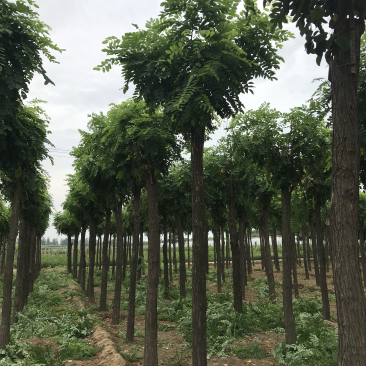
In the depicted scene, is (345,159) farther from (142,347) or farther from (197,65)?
(142,347)

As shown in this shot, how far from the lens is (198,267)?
6.30 meters

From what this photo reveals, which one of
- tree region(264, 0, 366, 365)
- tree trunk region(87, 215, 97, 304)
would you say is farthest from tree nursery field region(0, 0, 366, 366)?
tree trunk region(87, 215, 97, 304)

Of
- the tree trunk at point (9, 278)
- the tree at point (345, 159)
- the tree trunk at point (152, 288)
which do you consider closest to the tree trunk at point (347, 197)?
the tree at point (345, 159)

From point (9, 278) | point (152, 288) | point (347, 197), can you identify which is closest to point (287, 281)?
point (152, 288)

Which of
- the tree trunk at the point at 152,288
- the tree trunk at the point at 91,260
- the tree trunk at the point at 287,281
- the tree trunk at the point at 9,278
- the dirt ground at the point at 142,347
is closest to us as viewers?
the tree trunk at the point at 152,288

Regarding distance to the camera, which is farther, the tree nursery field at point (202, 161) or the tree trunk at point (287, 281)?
the tree trunk at point (287, 281)

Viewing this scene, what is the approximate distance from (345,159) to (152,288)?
5822 millimetres

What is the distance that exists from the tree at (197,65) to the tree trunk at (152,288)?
217 centimetres

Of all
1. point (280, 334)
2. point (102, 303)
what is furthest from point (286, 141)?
point (102, 303)

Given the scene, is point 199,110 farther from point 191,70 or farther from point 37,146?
point 37,146

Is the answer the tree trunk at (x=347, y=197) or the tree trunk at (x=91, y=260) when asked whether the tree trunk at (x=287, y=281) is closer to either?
the tree trunk at (x=347, y=197)

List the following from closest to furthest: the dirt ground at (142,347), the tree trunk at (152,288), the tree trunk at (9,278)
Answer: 1. the tree trunk at (152,288)
2. the dirt ground at (142,347)
3. the tree trunk at (9,278)

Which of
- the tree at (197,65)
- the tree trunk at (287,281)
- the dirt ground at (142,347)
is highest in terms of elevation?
the tree at (197,65)

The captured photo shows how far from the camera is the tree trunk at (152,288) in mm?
7773
